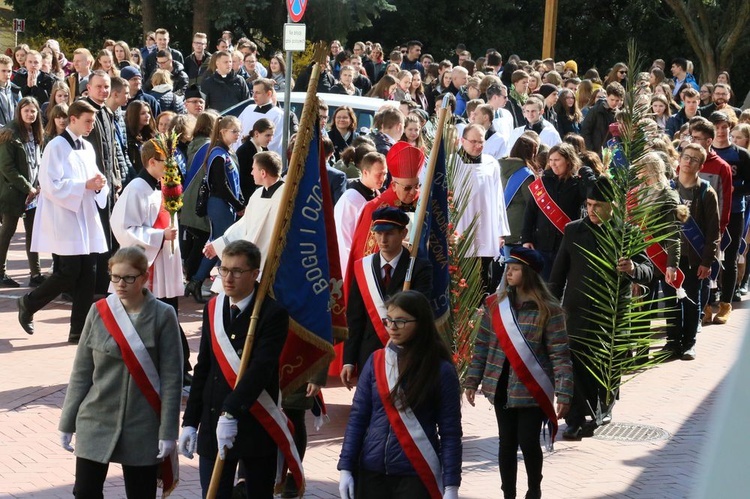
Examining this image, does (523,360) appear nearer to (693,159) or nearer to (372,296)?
(372,296)

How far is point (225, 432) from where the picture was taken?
472cm

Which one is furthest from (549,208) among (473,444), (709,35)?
(709,35)

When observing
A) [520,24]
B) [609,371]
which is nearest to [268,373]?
[609,371]

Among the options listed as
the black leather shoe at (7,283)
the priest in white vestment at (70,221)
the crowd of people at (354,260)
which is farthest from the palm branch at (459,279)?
the black leather shoe at (7,283)

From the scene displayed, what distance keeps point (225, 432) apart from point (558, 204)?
17.0ft

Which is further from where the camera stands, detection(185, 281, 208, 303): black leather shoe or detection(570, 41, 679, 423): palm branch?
detection(185, 281, 208, 303): black leather shoe

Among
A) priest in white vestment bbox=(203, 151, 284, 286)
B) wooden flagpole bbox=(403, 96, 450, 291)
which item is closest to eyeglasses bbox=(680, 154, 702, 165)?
wooden flagpole bbox=(403, 96, 450, 291)

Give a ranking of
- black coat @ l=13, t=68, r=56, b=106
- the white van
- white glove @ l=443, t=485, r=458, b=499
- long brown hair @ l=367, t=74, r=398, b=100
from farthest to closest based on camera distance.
A: black coat @ l=13, t=68, r=56, b=106, long brown hair @ l=367, t=74, r=398, b=100, the white van, white glove @ l=443, t=485, r=458, b=499

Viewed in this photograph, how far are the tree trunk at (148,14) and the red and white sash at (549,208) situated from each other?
21.5 meters

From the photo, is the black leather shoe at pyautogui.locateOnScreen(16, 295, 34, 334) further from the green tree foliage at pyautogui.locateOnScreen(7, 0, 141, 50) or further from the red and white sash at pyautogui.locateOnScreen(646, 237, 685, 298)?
the green tree foliage at pyautogui.locateOnScreen(7, 0, 141, 50)

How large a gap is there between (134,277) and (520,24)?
112 feet

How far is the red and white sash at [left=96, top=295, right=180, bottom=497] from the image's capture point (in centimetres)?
489

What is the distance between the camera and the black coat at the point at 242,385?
4805 mm

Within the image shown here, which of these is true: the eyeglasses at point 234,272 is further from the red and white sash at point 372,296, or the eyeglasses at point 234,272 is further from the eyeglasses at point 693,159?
the eyeglasses at point 693,159
